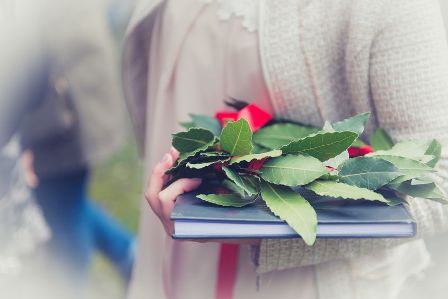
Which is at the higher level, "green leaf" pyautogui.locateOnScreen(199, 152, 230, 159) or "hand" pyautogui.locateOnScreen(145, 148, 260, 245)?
"green leaf" pyautogui.locateOnScreen(199, 152, 230, 159)

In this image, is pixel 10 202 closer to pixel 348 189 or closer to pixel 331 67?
pixel 331 67

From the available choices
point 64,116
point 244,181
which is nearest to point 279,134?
point 244,181

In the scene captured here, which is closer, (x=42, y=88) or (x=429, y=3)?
(x=429, y=3)

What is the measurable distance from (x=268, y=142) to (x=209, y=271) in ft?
0.77

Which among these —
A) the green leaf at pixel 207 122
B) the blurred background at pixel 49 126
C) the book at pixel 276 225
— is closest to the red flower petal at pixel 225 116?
the green leaf at pixel 207 122

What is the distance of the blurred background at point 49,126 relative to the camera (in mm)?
1375

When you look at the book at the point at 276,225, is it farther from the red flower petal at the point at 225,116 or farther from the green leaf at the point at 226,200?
the red flower petal at the point at 225,116

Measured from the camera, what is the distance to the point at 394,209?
0.76m

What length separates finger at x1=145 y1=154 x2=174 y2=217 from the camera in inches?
34.8

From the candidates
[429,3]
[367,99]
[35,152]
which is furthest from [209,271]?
[35,152]

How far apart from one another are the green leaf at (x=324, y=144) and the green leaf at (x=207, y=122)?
0.17 metres

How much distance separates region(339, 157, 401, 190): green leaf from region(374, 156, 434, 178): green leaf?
0.04ft

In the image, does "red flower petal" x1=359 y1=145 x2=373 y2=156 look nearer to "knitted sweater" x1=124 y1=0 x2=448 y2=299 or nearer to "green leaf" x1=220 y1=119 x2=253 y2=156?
"knitted sweater" x1=124 y1=0 x2=448 y2=299

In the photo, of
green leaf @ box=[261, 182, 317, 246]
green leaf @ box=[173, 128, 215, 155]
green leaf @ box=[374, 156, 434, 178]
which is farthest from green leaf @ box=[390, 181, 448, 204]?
green leaf @ box=[173, 128, 215, 155]
